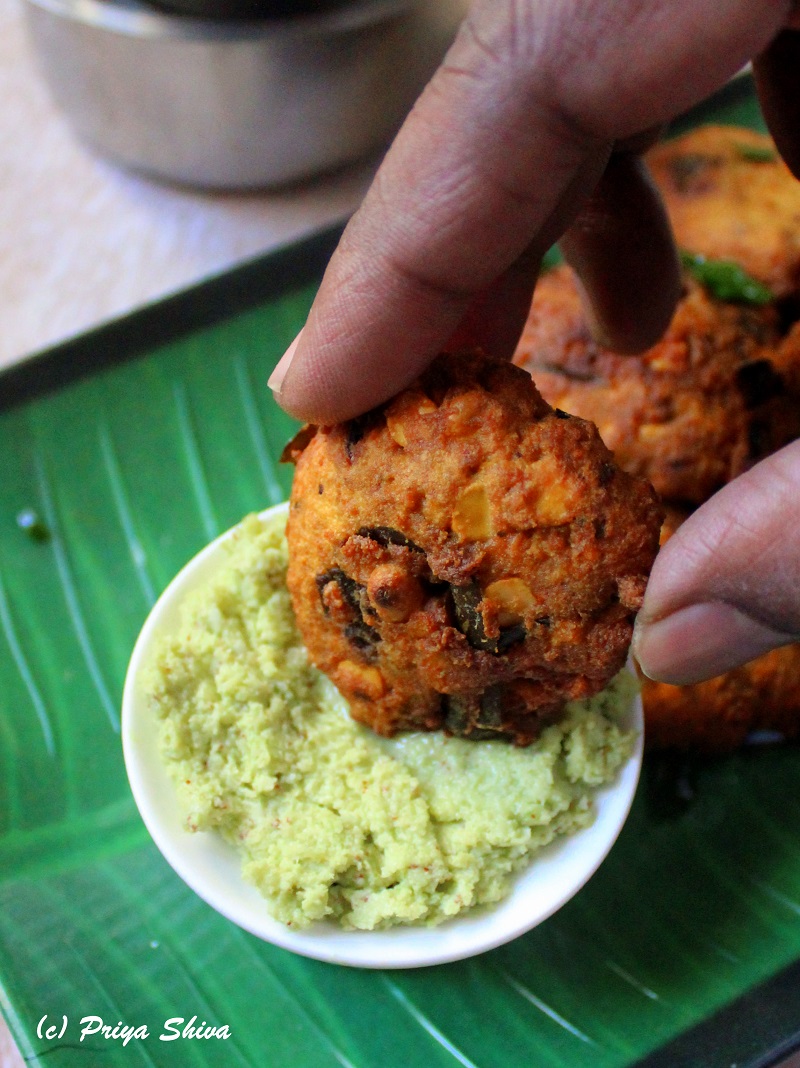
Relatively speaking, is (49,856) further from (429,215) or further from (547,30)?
(547,30)

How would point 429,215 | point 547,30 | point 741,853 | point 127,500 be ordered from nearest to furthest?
1. point 547,30
2. point 429,215
3. point 741,853
4. point 127,500

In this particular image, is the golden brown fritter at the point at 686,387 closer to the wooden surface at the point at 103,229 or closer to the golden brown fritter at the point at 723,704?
the golden brown fritter at the point at 723,704

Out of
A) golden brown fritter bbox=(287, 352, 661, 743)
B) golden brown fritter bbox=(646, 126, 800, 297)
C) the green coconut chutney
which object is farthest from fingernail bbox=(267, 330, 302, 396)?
golden brown fritter bbox=(646, 126, 800, 297)

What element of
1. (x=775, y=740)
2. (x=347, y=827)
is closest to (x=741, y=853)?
(x=775, y=740)

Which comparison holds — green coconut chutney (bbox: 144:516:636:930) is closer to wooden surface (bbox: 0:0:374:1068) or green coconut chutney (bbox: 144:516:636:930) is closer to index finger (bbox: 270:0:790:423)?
index finger (bbox: 270:0:790:423)

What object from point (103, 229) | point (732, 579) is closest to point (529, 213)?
point (732, 579)

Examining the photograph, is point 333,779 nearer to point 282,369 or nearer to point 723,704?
point 282,369
